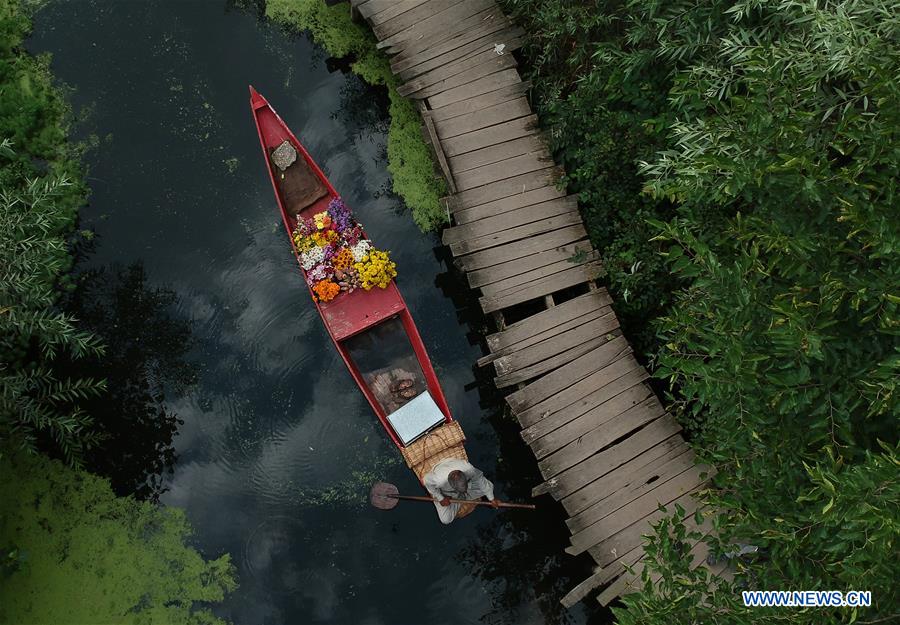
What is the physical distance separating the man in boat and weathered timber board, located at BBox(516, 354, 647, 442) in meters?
0.85

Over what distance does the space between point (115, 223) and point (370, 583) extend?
268 inches

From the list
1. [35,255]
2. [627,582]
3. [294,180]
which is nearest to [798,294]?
[627,582]

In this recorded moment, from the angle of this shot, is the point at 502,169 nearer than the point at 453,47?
Yes

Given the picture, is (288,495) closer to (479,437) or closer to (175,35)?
(479,437)

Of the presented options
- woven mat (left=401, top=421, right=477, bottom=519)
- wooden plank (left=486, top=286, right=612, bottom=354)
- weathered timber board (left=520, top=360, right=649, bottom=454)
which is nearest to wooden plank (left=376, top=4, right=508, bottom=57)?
wooden plank (left=486, top=286, right=612, bottom=354)

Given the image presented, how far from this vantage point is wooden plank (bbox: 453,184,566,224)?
30.8ft

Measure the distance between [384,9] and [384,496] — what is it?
24.2 ft

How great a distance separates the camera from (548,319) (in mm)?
9117

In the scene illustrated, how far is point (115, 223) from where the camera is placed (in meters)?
10.3

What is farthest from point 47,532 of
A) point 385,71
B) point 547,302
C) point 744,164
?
point 744,164

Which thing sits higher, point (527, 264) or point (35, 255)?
point (35, 255)

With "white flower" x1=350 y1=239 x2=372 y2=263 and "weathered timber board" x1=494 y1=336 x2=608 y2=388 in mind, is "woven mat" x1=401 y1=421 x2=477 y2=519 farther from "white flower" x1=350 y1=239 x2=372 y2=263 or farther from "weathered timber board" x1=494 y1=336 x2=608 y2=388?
"white flower" x1=350 y1=239 x2=372 y2=263

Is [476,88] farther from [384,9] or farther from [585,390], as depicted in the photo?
[585,390]

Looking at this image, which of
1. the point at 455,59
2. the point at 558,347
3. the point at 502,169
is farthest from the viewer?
the point at 455,59
